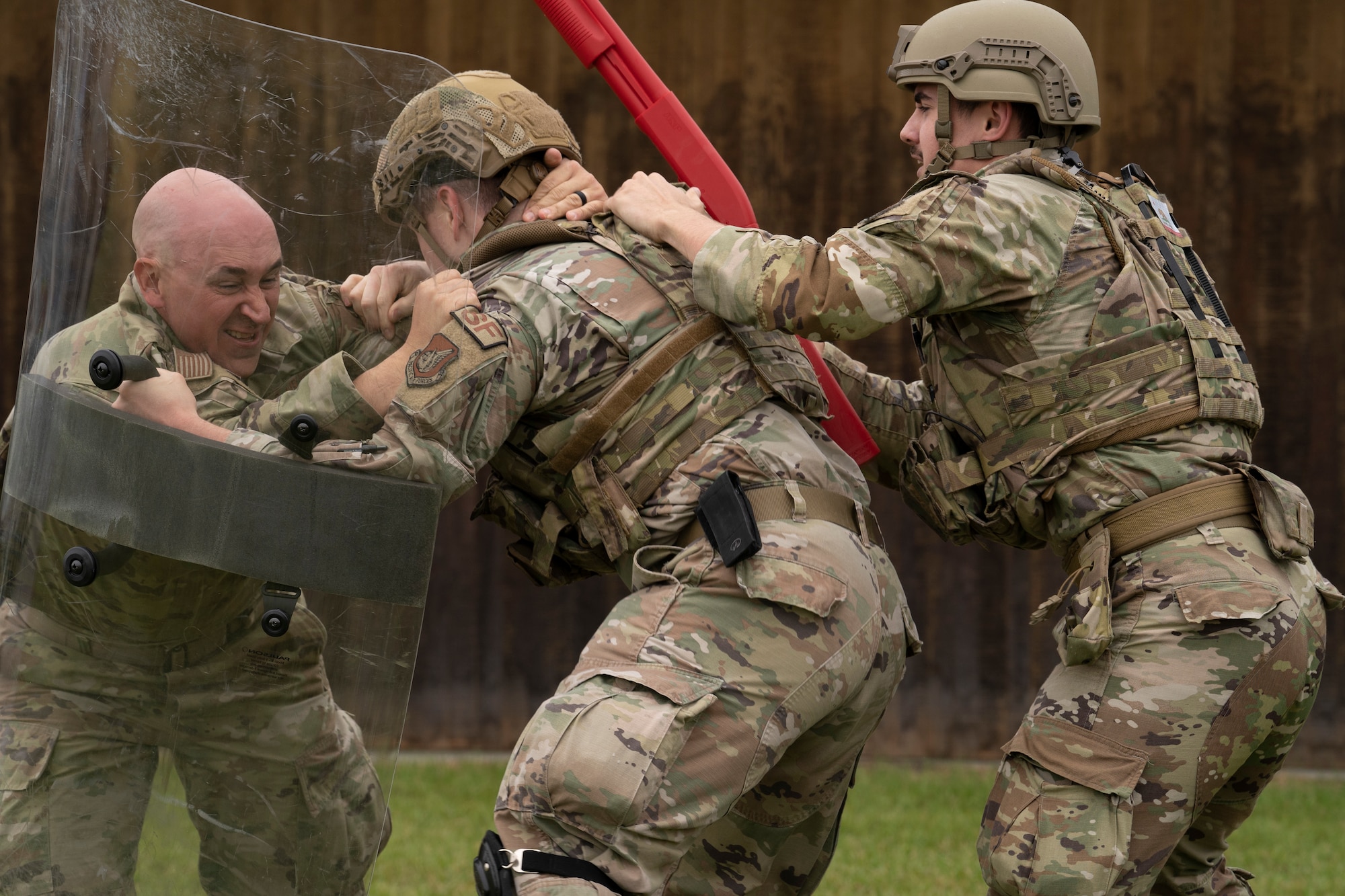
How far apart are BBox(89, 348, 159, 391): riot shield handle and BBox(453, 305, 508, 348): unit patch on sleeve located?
510 millimetres

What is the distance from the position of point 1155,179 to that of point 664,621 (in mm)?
4123

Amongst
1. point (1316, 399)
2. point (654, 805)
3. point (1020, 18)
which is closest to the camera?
point (654, 805)

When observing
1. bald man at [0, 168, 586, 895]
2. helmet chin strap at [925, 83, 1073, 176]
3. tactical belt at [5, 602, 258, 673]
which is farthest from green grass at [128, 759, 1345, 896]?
helmet chin strap at [925, 83, 1073, 176]

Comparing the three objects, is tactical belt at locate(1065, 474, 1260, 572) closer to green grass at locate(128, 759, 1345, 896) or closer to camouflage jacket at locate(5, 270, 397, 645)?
camouflage jacket at locate(5, 270, 397, 645)

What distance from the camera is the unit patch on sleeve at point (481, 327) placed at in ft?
8.04

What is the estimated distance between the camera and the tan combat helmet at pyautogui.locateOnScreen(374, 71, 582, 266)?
2387 mm

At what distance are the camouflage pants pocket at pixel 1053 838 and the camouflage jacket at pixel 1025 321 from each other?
19.7 inches

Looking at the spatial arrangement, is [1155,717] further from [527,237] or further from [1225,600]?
[527,237]

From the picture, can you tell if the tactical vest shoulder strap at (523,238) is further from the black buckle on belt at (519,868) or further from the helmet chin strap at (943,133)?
the black buckle on belt at (519,868)

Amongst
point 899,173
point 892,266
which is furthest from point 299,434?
point 899,173

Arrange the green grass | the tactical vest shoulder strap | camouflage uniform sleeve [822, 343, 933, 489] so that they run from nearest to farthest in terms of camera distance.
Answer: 1. the tactical vest shoulder strap
2. camouflage uniform sleeve [822, 343, 933, 489]
3. the green grass

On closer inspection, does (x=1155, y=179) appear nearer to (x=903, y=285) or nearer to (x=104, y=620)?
(x=903, y=285)

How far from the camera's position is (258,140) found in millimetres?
2271

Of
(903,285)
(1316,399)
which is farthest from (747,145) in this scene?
(903,285)
